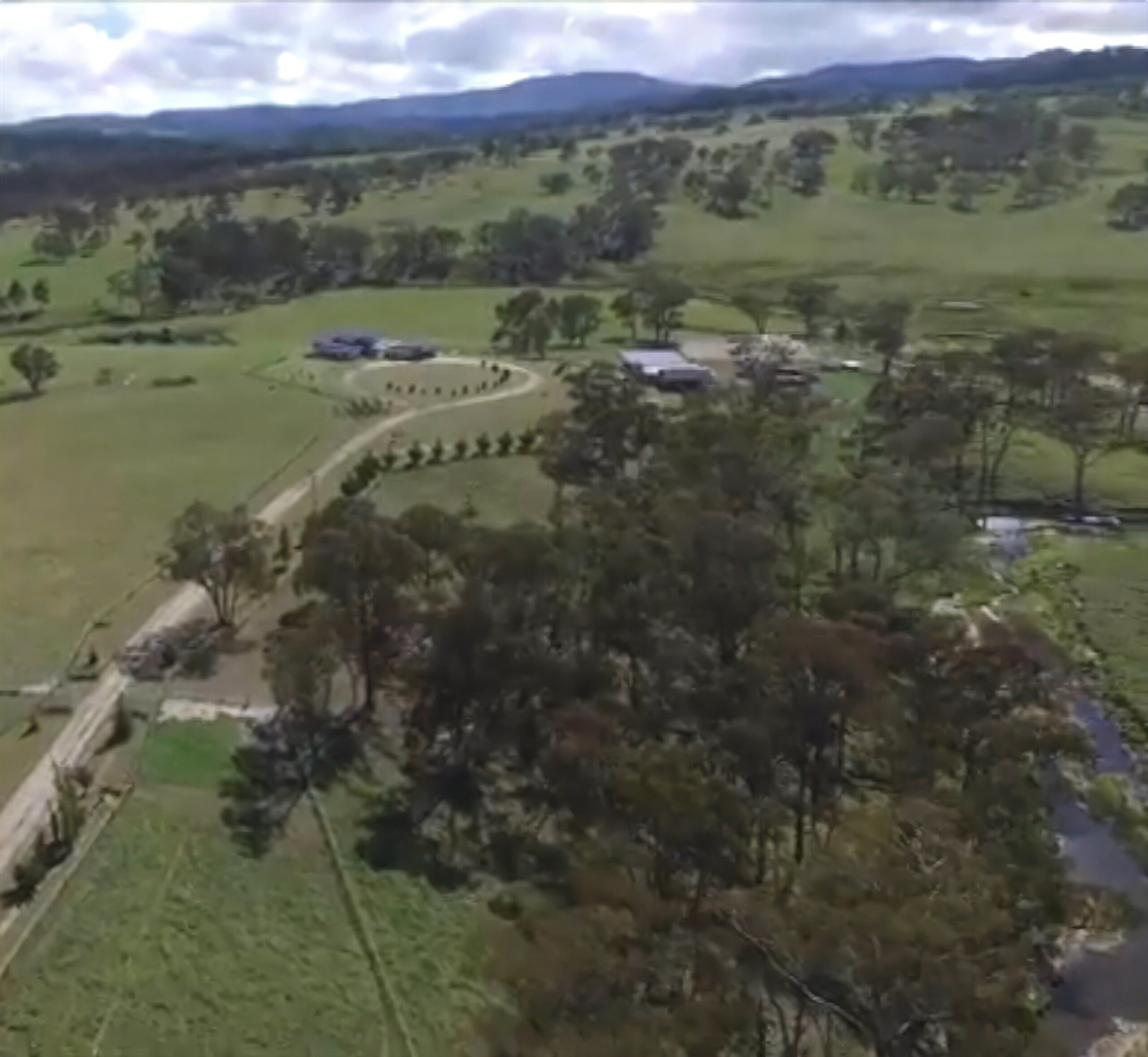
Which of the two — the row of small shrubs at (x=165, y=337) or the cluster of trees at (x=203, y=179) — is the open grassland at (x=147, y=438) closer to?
the row of small shrubs at (x=165, y=337)

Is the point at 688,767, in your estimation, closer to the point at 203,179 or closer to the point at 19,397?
the point at 19,397

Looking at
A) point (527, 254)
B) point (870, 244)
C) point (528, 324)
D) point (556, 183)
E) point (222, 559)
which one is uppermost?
point (556, 183)

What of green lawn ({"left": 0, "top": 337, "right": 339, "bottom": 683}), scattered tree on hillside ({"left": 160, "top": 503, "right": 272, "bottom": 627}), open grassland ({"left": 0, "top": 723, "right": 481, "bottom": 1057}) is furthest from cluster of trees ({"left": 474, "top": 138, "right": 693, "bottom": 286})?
open grassland ({"left": 0, "top": 723, "right": 481, "bottom": 1057})

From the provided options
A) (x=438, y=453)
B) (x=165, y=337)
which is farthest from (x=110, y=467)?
(x=165, y=337)

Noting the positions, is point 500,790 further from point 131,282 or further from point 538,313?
point 131,282

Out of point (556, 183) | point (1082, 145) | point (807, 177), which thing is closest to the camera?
point (807, 177)

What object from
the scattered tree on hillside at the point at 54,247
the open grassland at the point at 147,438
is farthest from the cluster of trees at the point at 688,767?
the scattered tree on hillside at the point at 54,247
